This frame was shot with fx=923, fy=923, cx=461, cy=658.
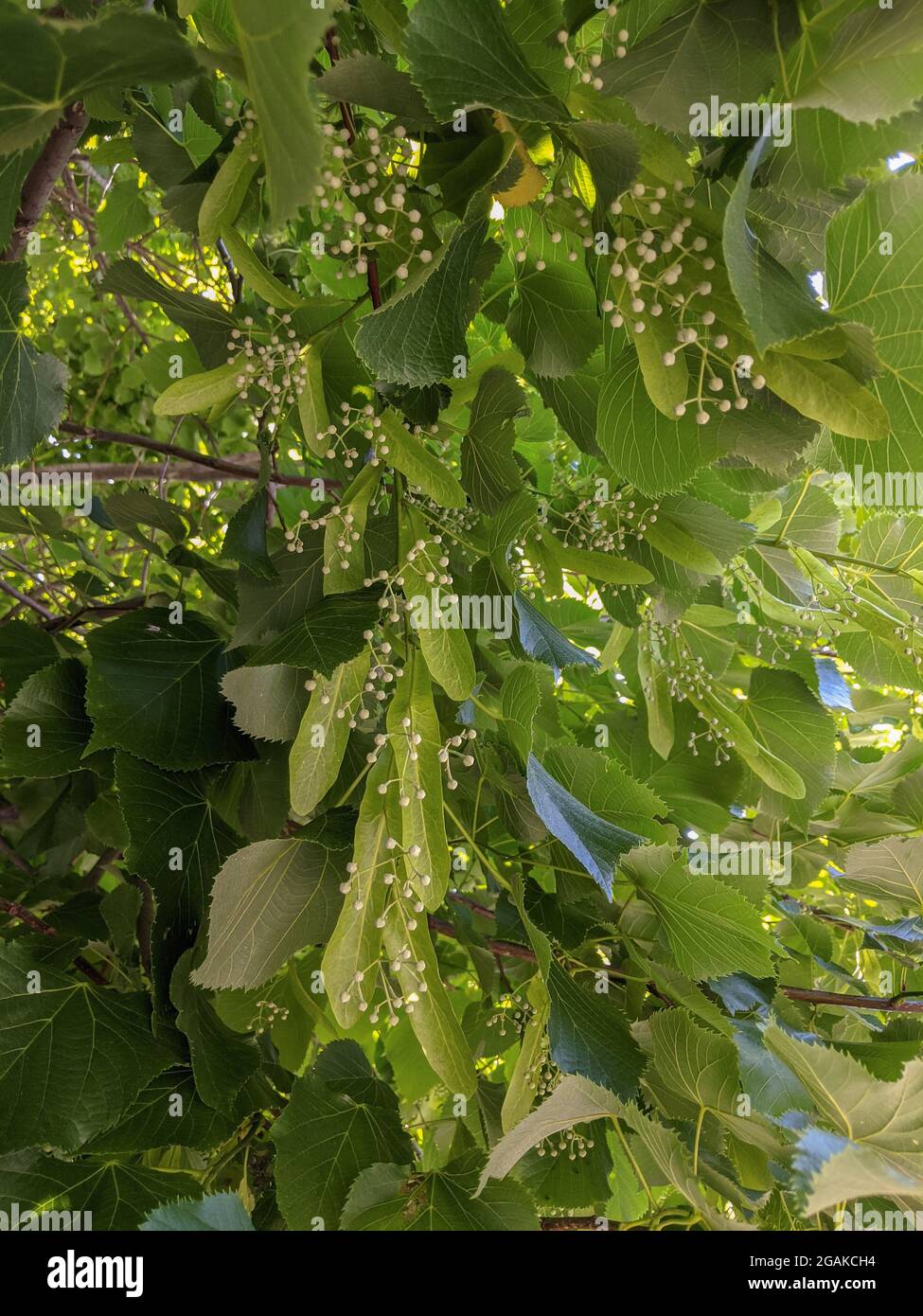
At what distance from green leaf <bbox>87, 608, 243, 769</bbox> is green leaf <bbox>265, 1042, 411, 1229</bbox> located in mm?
342

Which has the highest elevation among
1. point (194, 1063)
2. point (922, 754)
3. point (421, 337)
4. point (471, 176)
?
point (471, 176)

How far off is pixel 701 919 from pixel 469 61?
0.67 m

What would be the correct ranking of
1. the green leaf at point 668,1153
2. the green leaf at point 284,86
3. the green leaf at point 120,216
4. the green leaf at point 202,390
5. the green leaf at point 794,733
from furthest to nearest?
the green leaf at point 120,216 → the green leaf at point 794,733 → the green leaf at point 202,390 → the green leaf at point 668,1153 → the green leaf at point 284,86

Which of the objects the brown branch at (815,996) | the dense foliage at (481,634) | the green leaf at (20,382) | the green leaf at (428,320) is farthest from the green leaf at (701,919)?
the green leaf at (20,382)

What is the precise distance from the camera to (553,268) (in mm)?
850

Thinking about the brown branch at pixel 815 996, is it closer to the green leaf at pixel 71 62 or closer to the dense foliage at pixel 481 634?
the dense foliage at pixel 481 634

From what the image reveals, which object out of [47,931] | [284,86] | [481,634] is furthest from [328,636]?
[47,931]

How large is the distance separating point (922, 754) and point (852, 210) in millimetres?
855

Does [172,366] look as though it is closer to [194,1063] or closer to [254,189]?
[254,189]

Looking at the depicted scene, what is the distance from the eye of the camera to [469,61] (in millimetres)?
556

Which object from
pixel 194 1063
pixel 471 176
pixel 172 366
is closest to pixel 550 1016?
pixel 194 1063

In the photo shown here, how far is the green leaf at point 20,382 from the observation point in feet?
2.68

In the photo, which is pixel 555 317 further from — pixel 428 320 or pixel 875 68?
pixel 875 68

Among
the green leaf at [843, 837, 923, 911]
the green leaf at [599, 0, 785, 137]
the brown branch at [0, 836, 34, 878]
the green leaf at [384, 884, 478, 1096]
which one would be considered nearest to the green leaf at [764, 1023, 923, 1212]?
the green leaf at [384, 884, 478, 1096]
